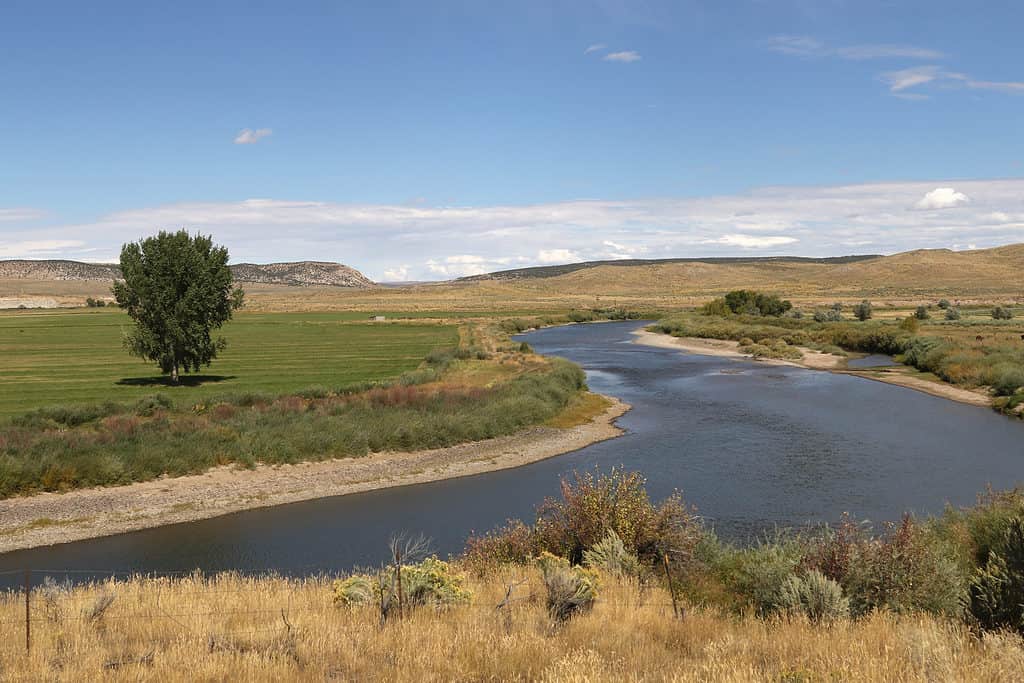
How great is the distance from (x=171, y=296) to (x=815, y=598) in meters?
42.2

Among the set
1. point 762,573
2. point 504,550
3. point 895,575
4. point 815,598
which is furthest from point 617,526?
point 895,575

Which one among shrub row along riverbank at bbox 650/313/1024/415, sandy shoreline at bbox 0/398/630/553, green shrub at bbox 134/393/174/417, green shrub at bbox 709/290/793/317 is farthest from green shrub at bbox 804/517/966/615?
green shrub at bbox 709/290/793/317

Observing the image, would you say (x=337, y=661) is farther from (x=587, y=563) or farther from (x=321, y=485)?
(x=321, y=485)

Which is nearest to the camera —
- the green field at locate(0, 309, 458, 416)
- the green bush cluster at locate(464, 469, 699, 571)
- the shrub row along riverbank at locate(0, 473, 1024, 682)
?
the shrub row along riverbank at locate(0, 473, 1024, 682)

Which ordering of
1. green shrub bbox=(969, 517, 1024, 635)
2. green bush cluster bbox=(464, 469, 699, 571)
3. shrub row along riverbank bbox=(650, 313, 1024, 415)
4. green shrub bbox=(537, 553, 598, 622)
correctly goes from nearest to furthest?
1. green shrub bbox=(969, 517, 1024, 635)
2. green shrub bbox=(537, 553, 598, 622)
3. green bush cluster bbox=(464, 469, 699, 571)
4. shrub row along riverbank bbox=(650, 313, 1024, 415)

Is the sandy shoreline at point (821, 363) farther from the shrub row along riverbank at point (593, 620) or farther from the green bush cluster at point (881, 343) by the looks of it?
the shrub row along riverbank at point (593, 620)

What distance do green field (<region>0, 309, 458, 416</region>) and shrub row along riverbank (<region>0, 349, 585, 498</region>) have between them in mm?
4062

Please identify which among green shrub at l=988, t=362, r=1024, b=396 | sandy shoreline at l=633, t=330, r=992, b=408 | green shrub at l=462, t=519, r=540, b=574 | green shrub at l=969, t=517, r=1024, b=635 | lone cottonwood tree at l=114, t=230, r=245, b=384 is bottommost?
sandy shoreline at l=633, t=330, r=992, b=408

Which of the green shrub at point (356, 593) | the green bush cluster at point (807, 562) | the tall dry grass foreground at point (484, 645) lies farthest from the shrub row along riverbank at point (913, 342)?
the green shrub at point (356, 593)

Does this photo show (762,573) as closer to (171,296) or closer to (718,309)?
(171,296)

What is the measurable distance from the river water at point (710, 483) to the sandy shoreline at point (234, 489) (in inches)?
32.2

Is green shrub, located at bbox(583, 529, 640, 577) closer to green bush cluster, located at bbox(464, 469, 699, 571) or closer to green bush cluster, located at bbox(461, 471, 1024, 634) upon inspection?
green bush cluster, located at bbox(461, 471, 1024, 634)

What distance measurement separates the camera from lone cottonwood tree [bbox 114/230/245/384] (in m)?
44.0

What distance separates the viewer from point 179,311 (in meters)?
44.1
